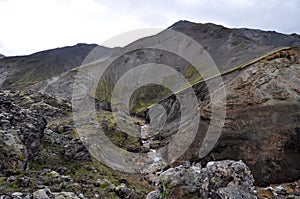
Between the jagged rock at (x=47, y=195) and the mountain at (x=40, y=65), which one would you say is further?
the mountain at (x=40, y=65)

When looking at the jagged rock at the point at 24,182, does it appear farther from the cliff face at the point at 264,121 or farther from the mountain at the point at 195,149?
the cliff face at the point at 264,121

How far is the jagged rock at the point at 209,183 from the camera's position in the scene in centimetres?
1091

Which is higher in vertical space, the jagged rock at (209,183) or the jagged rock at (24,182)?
the jagged rock at (209,183)

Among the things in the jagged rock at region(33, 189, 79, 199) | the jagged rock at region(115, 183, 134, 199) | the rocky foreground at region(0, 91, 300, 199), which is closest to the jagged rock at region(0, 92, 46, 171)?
the rocky foreground at region(0, 91, 300, 199)

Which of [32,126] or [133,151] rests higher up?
[32,126]

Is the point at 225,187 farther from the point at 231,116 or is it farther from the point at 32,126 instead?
the point at 32,126

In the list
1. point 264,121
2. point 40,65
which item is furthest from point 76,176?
point 40,65

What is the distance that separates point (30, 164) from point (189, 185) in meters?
11.9

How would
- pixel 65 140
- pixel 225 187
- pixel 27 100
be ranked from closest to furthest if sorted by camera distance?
pixel 225 187 < pixel 65 140 < pixel 27 100

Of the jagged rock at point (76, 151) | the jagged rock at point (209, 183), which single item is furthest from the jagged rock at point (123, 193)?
the jagged rock at point (76, 151)

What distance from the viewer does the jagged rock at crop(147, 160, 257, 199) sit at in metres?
10.9

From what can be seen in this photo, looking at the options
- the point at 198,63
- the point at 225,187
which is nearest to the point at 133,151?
the point at 225,187

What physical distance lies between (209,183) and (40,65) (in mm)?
186293

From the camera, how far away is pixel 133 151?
31062 millimetres
